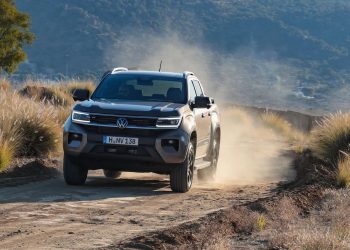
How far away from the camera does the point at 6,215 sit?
33.6ft

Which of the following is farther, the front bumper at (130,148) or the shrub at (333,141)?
the shrub at (333,141)

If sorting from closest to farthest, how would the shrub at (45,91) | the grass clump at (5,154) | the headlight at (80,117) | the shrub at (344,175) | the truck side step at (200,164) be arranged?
the headlight at (80,117) → the shrub at (344,175) → the truck side step at (200,164) → the grass clump at (5,154) → the shrub at (45,91)

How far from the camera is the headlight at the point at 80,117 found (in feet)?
41.7

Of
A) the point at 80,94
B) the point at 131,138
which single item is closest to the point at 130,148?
the point at 131,138

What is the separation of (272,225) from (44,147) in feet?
27.4

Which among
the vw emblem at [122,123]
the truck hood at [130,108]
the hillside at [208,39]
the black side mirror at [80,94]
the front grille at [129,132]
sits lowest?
the hillside at [208,39]

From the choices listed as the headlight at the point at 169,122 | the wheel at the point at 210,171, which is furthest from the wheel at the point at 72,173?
the wheel at the point at 210,171

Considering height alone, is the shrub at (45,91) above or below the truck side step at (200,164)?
below

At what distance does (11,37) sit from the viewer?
34938 mm

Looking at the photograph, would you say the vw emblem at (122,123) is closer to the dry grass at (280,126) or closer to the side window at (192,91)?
the side window at (192,91)

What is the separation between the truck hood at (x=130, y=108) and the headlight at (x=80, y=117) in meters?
0.06

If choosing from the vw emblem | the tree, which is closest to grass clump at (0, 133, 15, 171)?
the vw emblem

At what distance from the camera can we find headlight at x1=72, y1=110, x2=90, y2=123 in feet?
41.7

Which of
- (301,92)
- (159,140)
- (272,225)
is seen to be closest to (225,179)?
(159,140)
